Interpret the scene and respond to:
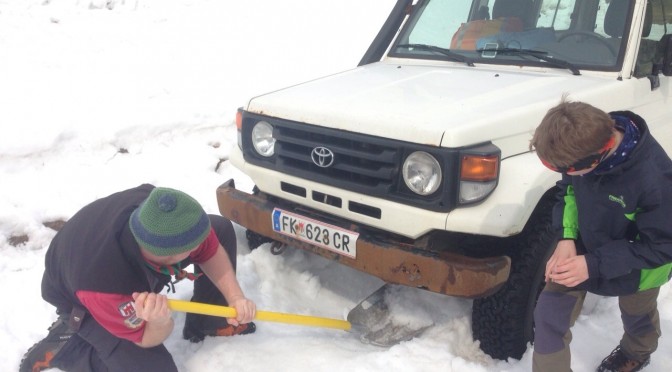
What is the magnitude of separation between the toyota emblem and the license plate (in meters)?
0.28

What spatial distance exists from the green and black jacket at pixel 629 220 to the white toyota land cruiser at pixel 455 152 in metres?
0.36

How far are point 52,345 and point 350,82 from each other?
201cm

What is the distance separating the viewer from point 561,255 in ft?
7.07

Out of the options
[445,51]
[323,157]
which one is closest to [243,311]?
[323,157]

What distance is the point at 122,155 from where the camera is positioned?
5.02m

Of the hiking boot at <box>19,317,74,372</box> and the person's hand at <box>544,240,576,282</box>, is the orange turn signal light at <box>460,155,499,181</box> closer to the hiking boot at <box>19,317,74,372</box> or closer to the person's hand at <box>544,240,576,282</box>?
the person's hand at <box>544,240,576,282</box>

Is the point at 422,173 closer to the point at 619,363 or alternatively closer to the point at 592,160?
the point at 592,160

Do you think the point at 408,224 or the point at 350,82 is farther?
the point at 350,82

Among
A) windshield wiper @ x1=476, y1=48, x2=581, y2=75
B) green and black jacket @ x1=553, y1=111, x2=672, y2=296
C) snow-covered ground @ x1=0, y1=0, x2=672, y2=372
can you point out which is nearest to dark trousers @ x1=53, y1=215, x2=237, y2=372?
snow-covered ground @ x1=0, y1=0, x2=672, y2=372

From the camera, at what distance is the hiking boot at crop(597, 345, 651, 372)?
250 centimetres

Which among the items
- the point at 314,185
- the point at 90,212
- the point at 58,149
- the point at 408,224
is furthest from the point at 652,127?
the point at 58,149

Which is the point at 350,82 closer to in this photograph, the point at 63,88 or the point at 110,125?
the point at 110,125

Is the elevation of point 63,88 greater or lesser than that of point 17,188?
greater

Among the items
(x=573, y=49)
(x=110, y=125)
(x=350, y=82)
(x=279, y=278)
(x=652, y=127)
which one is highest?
(x=573, y=49)
